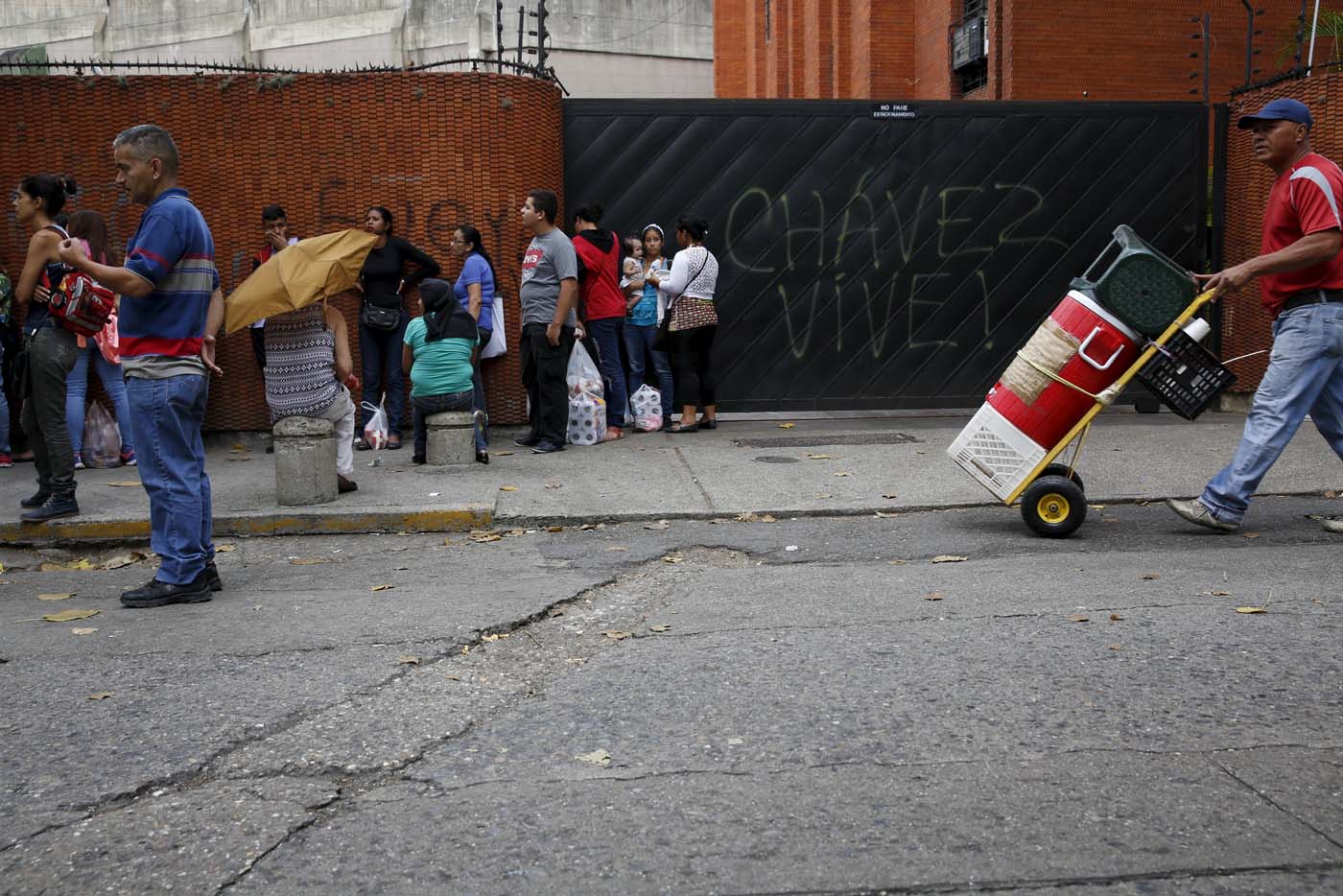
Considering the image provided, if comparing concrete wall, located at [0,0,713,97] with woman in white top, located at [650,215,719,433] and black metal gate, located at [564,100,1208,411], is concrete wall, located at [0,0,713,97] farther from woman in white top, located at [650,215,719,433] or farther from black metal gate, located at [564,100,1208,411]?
woman in white top, located at [650,215,719,433]

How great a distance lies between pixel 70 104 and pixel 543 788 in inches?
367

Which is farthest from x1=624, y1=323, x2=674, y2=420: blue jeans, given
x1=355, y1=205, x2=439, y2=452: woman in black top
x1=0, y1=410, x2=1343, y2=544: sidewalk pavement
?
x1=355, y1=205, x2=439, y2=452: woman in black top

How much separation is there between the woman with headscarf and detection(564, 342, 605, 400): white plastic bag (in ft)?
3.75

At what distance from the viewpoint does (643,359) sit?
37.0 ft

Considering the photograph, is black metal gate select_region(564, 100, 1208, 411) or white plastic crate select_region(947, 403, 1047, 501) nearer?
white plastic crate select_region(947, 403, 1047, 501)

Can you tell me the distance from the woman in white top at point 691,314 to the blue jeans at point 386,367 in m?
2.22

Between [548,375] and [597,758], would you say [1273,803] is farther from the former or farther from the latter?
[548,375]

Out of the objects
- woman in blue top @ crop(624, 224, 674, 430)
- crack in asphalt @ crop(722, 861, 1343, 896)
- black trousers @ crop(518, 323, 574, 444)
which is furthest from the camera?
woman in blue top @ crop(624, 224, 674, 430)

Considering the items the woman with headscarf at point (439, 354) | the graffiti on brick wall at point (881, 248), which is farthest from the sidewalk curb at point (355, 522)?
the graffiti on brick wall at point (881, 248)

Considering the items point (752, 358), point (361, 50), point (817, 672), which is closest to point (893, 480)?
point (752, 358)

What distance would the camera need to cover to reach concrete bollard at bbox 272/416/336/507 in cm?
790

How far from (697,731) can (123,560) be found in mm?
4465

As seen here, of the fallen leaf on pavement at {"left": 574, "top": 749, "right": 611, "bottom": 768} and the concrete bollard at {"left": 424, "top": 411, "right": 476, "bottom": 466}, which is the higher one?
the concrete bollard at {"left": 424, "top": 411, "right": 476, "bottom": 466}

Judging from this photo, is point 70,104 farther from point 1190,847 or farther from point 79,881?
point 1190,847
